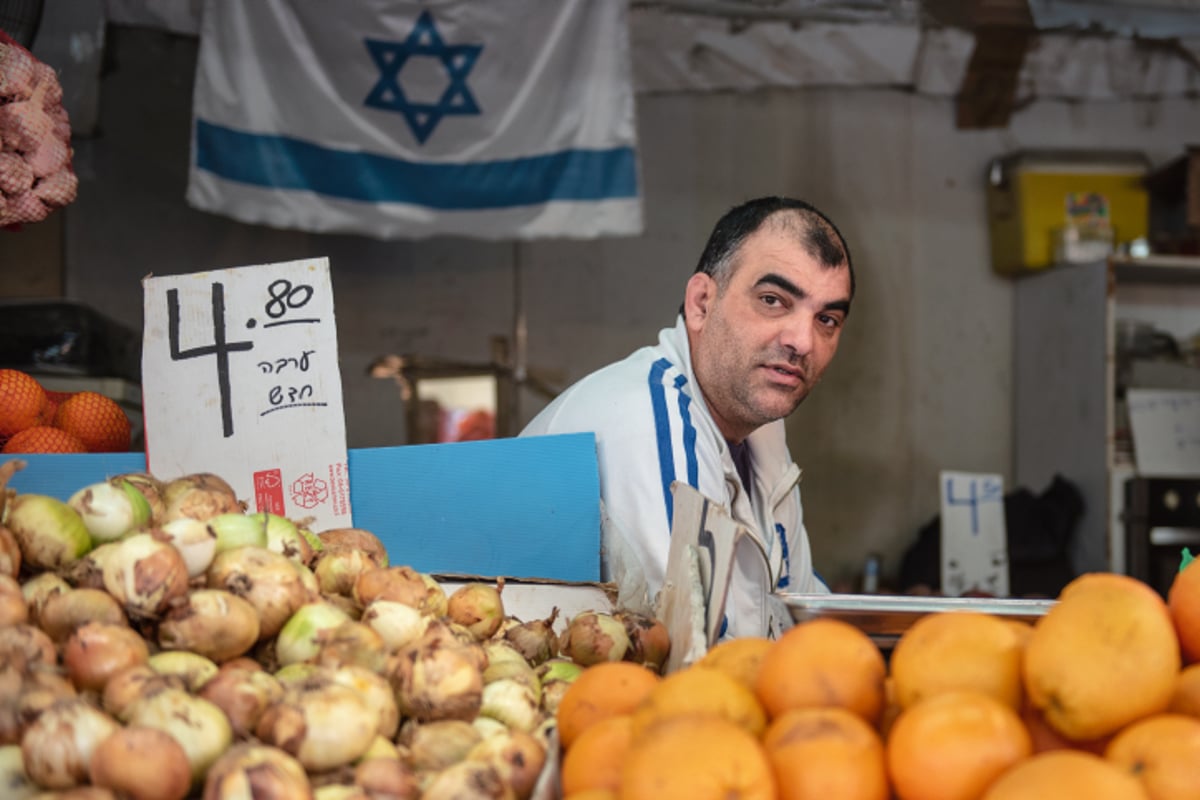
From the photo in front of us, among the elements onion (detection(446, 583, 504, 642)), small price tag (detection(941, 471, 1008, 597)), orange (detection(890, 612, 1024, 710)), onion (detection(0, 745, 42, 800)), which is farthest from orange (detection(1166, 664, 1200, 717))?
small price tag (detection(941, 471, 1008, 597))

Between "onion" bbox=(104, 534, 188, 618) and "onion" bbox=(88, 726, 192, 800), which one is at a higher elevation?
"onion" bbox=(104, 534, 188, 618)

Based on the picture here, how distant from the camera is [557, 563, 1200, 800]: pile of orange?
0.82 metres

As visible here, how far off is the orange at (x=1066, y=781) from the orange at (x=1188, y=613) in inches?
11.9

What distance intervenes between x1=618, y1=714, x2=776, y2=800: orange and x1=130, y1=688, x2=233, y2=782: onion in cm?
41

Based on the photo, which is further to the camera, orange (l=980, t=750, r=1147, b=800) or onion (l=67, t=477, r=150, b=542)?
onion (l=67, t=477, r=150, b=542)

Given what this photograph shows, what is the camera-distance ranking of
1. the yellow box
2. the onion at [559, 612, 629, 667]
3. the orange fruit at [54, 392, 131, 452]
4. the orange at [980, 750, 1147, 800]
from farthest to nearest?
the yellow box, the orange fruit at [54, 392, 131, 452], the onion at [559, 612, 629, 667], the orange at [980, 750, 1147, 800]

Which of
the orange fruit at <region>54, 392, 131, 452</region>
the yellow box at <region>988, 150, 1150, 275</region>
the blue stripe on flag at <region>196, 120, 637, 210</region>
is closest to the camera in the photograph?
the orange fruit at <region>54, 392, 131, 452</region>

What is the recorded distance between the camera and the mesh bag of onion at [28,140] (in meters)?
1.95

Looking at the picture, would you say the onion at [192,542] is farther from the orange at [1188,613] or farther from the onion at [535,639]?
the orange at [1188,613]

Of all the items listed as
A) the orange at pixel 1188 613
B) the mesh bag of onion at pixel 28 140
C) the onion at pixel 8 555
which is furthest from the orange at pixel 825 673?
the mesh bag of onion at pixel 28 140

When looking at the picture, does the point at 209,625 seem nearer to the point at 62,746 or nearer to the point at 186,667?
the point at 186,667

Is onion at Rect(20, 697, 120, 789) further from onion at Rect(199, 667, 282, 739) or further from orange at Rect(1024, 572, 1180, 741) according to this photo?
orange at Rect(1024, 572, 1180, 741)

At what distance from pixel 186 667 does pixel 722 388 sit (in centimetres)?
144

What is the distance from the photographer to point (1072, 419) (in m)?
4.91
